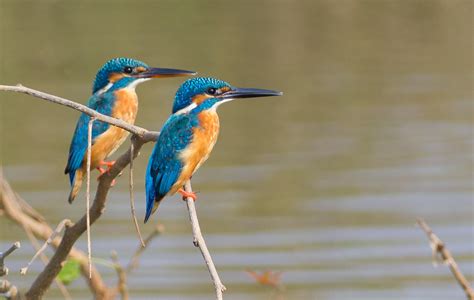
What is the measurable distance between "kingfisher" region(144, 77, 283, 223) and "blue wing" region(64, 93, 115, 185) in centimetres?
24

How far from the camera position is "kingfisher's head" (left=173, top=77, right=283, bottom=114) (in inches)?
127

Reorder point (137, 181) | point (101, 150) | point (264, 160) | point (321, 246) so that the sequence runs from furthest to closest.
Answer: point (264, 160) → point (137, 181) → point (321, 246) → point (101, 150)

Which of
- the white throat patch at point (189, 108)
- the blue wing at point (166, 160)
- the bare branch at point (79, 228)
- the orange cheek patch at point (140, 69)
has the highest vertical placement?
the orange cheek patch at point (140, 69)

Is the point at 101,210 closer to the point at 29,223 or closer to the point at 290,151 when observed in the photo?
the point at 29,223

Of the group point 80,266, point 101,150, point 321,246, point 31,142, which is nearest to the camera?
point 101,150

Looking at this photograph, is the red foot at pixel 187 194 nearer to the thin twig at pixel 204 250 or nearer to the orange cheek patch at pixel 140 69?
the thin twig at pixel 204 250

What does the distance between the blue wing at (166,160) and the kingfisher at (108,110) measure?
0.19 m

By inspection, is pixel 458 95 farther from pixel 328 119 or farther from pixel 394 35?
pixel 394 35

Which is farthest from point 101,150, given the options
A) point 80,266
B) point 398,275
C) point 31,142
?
point 31,142

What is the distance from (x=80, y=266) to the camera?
4.13 metres

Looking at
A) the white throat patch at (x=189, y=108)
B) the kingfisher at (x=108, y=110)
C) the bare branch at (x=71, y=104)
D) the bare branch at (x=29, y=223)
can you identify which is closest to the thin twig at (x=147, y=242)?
the bare branch at (x=29, y=223)

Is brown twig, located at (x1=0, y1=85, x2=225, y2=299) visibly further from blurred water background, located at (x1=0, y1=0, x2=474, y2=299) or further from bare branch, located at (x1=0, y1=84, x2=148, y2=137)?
blurred water background, located at (x1=0, y1=0, x2=474, y2=299)

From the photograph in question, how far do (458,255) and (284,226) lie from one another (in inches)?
58.1

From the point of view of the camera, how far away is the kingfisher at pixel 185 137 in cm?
306
